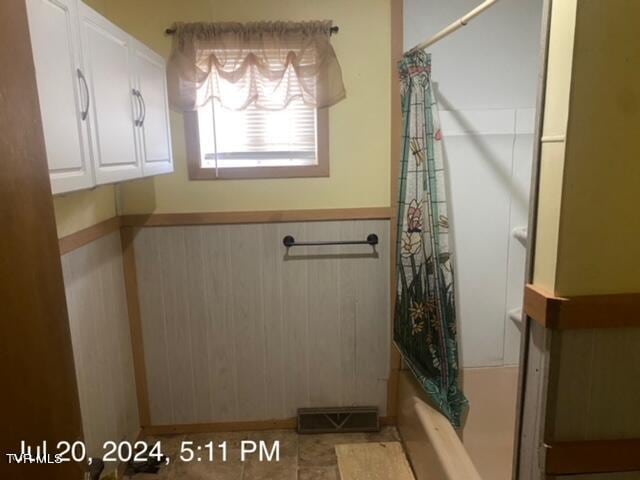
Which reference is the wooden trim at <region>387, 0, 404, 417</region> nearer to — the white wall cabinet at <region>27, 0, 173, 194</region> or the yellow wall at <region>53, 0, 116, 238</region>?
the white wall cabinet at <region>27, 0, 173, 194</region>

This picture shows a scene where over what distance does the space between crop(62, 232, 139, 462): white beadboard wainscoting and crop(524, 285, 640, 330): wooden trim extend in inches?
65.2

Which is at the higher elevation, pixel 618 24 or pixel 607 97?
pixel 618 24

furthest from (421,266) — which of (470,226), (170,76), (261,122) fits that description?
(170,76)

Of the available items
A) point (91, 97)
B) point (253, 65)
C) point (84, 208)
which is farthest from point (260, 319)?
point (91, 97)

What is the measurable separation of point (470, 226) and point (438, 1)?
1144mm

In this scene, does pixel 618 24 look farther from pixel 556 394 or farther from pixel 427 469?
pixel 427 469

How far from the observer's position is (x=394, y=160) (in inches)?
95.4

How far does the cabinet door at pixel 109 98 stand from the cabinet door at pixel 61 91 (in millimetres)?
58

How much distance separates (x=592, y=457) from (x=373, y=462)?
1.32 meters

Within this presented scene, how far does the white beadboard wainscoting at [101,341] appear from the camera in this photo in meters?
1.88

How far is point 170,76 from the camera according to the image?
2.26 metres

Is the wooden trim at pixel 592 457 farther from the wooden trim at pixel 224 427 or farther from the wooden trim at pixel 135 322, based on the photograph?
the wooden trim at pixel 135 322

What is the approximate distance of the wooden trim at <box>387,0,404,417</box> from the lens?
7.55 feet

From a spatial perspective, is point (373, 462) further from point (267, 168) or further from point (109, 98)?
point (109, 98)
